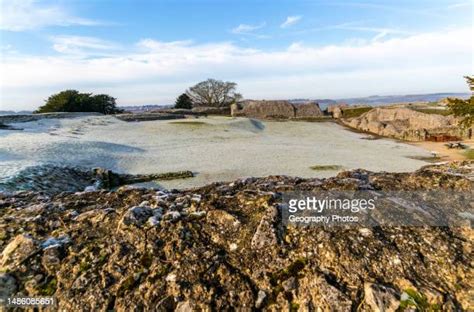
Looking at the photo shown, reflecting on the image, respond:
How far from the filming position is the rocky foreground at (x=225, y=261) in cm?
366

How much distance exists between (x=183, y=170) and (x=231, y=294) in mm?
14757

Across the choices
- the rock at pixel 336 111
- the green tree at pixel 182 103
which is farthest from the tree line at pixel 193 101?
the rock at pixel 336 111

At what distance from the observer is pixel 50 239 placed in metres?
4.62

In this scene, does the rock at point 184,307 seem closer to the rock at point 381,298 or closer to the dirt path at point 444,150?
the rock at point 381,298

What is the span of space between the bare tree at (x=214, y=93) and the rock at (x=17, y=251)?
70.8 m

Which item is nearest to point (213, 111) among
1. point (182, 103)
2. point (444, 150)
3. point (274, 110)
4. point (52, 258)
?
point (182, 103)

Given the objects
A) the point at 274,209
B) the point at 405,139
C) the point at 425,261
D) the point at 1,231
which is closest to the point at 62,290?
the point at 1,231

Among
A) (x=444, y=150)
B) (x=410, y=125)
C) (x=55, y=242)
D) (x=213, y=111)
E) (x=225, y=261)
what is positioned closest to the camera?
(x=225, y=261)

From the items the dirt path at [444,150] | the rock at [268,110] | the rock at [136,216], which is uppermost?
the rock at [268,110]

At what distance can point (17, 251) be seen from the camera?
14.5ft

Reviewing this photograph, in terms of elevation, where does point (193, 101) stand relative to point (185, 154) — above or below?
above

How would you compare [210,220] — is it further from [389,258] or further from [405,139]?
[405,139]

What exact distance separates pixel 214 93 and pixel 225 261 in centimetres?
7323

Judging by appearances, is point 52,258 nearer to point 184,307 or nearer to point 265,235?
point 184,307
